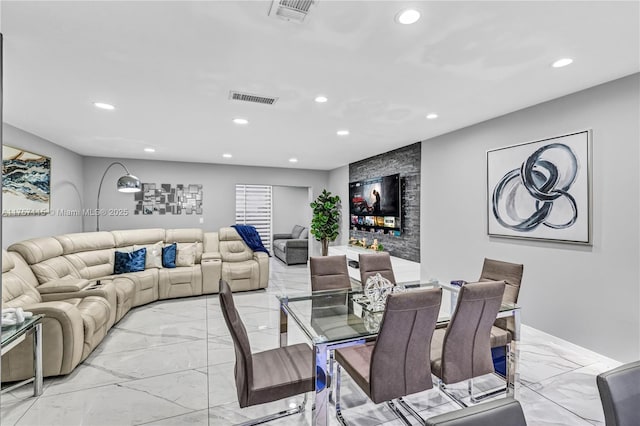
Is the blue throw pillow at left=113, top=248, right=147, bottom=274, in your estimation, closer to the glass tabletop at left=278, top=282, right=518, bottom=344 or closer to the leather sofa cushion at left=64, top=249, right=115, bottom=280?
the leather sofa cushion at left=64, top=249, right=115, bottom=280

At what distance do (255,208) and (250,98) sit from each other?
630cm

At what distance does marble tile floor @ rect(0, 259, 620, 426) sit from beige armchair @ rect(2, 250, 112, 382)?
136 millimetres

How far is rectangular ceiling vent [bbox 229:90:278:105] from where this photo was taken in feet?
9.41

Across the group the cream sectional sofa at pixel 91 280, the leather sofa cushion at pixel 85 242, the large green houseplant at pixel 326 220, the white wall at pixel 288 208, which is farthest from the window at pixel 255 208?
the leather sofa cushion at pixel 85 242

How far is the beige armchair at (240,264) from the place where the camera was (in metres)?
5.18

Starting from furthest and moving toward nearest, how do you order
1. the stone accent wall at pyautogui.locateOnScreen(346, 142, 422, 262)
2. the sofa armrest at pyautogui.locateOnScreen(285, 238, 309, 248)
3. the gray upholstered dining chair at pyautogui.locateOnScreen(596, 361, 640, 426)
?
1. the sofa armrest at pyautogui.locateOnScreen(285, 238, 309, 248)
2. the stone accent wall at pyautogui.locateOnScreen(346, 142, 422, 262)
3. the gray upholstered dining chair at pyautogui.locateOnScreen(596, 361, 640, 426)

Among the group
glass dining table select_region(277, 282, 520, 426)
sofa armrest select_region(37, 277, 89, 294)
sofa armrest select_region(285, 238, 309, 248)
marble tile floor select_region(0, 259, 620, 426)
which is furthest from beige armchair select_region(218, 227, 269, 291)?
glass dining table select_region(277, 282, 520, 426)

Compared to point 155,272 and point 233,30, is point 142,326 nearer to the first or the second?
point 155,272

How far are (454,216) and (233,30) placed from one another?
3561mm

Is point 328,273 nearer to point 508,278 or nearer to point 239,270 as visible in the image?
point 508,278

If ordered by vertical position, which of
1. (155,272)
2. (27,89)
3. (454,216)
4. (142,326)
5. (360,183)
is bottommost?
(142,326)

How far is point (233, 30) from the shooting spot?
6.18 ft

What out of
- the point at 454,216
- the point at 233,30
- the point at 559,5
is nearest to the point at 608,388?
the point at 559,5

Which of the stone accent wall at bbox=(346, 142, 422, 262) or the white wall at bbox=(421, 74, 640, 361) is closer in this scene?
the white wall at bbox=(421, 74, 640, 361)
